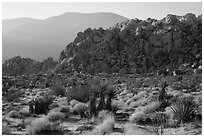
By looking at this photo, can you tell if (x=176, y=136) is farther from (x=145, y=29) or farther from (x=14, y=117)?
(x=145, y=29)

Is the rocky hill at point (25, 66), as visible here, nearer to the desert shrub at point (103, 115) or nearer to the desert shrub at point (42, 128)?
the desert shrub at point (103, 115)

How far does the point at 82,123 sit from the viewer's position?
35.9 ft

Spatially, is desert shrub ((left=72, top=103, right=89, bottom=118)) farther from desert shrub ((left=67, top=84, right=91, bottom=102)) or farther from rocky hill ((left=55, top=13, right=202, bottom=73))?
rocky hill ((left=55, top=13, right=202, bottom=73))

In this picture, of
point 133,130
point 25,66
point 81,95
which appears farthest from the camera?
point 25,66

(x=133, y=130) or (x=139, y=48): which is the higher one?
(x=139, y=48)

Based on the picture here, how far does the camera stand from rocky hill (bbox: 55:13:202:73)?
44094 mm

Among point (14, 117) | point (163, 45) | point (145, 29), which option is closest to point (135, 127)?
point (14, 117)

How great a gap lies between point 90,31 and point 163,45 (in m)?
14.1

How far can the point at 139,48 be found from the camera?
47.1 meters

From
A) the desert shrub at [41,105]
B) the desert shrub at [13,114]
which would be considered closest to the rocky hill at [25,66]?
the desert shrub at [41,105]

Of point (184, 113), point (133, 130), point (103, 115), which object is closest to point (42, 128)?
point (103, 115)

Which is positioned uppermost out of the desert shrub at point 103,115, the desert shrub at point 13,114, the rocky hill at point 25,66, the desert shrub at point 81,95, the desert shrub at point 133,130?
the rocky hill at point 25,66

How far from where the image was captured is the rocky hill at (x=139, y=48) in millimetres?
44094

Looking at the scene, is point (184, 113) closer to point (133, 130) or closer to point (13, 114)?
point (133, 130)
